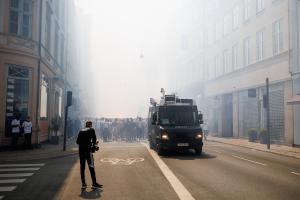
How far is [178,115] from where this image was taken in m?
18.0

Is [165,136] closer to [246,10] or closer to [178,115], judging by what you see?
[178,115]

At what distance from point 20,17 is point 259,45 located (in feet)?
60.8

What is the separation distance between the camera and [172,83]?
233 ft

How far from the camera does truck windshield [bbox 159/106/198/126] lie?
58.5 ft

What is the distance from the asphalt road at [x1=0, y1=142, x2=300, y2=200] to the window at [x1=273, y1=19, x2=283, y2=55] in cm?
1461

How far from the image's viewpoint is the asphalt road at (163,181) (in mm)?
8359

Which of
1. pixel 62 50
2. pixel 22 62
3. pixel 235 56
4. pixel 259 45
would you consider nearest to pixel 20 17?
pixel 22 62

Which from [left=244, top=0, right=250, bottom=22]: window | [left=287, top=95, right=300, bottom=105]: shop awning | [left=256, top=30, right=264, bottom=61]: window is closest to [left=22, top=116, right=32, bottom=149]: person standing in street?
[left=287, top=95, right=300, bottom=105]: shop awning

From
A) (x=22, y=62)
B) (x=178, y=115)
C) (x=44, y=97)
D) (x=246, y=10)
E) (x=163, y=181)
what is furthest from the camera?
(x=246, y=10)

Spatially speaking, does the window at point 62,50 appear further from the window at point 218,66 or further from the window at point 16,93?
the window at point 218,66

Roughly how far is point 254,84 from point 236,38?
21.6 feet

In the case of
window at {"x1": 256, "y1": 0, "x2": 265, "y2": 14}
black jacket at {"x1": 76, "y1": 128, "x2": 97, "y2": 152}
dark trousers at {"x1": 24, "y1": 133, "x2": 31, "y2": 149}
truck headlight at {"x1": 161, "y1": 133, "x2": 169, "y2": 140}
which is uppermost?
window at {"x1": 256, "y1": 0, "x2": 265, "y2": 14}

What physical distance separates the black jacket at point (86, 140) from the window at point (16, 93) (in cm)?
1123

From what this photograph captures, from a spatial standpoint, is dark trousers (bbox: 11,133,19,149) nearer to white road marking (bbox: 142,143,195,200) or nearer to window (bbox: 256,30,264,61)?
white road marking (bbox: 142,143,195,200)
